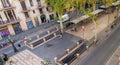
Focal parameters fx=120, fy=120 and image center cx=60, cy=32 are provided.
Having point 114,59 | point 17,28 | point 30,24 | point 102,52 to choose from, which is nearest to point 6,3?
point 17,28

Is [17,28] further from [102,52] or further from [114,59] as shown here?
[114,59]

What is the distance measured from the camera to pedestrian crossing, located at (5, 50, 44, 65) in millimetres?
21000

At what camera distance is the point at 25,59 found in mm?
22016

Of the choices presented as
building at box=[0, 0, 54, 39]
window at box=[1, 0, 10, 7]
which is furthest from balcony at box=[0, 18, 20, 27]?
window at box=[1, 0, 10, 7]

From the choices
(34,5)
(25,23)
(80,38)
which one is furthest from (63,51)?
(34,5)

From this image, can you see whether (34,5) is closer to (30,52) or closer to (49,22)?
(49,22)

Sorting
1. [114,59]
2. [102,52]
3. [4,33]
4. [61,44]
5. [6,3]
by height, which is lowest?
[114,59]

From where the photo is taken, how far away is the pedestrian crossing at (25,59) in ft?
68.9

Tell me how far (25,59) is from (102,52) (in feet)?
46.1

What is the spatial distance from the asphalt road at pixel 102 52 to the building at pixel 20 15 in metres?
22.1

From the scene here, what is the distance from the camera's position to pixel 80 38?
90.0 feet

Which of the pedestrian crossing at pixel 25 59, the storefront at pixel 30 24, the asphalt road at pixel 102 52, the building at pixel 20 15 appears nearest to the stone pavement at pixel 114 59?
the asphalt road at pixel 102 52

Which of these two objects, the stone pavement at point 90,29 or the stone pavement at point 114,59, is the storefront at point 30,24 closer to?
the stone pavement at point 90,29

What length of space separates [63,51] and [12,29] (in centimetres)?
1813
